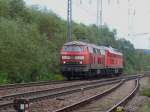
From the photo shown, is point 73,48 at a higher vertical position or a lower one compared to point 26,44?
lower

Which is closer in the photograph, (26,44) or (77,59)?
(26,44)

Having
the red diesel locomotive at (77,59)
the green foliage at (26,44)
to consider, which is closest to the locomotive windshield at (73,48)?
the red diesel locomotive at (77,59)

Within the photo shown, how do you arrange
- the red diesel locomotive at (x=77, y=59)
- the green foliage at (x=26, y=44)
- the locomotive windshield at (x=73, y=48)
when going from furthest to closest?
the locomotive windshield at (x=73, y=48)
the red diesel locomotive at (x=77, y=59)
the green foliage at (x=26, y=44)

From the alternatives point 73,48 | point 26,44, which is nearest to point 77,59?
point 73,48

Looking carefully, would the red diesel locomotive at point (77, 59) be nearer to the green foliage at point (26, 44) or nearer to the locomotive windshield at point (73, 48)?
the locomotive windshield at point (73, 48)

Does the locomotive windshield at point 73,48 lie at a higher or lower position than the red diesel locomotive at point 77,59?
higher

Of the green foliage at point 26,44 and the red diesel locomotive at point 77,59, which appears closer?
the green foliage at point 26,44

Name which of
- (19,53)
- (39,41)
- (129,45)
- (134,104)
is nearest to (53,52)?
(39,41)

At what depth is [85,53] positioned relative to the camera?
39312mm

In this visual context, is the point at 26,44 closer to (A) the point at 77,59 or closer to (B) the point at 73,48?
(B) the point at 73,48

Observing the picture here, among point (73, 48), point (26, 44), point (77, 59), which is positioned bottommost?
point (77, 59)

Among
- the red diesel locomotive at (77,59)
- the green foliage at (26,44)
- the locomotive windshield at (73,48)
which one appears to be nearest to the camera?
the green foliage at (26,44)

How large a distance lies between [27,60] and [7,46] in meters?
3.16

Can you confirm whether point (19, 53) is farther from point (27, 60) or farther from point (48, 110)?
point (48, 110)
